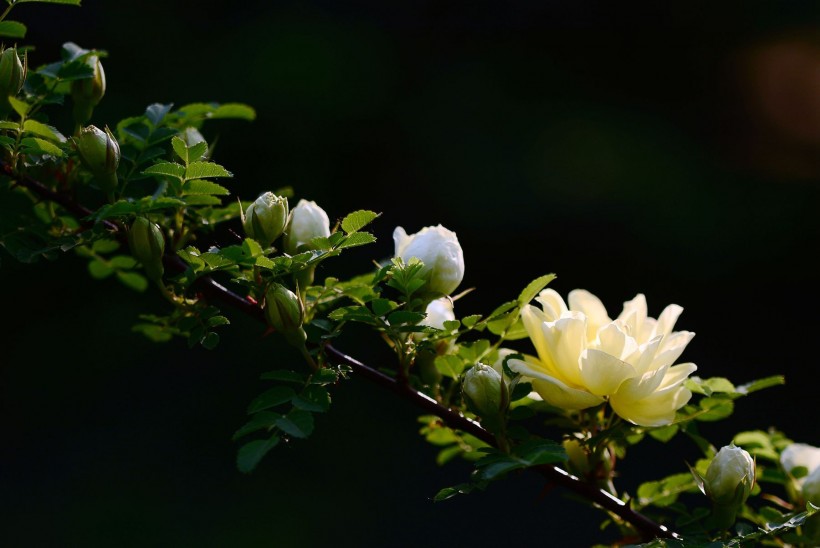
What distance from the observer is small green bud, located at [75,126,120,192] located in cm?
48

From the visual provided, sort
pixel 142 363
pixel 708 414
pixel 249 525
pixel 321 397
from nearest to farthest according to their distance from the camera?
pixel 321 397
pixel 708 414
pixel 249 525
pixel 142 363

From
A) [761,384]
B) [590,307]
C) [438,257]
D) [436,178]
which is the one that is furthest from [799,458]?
[436,178]

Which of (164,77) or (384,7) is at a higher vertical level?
(384,7)

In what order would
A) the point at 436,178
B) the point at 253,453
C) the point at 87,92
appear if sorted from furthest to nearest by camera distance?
the point at 436,178 → the point at 87,92 → the point at 253,453

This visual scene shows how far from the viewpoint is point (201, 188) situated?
1.60ft

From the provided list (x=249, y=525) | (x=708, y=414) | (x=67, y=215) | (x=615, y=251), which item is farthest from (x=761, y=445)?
(x=615, y=251)

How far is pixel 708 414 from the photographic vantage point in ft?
1.84

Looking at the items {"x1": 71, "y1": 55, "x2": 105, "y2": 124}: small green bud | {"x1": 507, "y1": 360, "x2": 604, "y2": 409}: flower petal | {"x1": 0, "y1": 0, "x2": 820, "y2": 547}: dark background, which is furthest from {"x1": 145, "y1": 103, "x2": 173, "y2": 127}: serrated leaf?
{"x1": 0, "y1": 0, "x2": 820, "y2": 547}: dark background

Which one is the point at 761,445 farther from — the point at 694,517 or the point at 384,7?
the point at 384,7

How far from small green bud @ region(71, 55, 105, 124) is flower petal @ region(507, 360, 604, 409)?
290 millimetres

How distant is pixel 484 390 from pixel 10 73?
30 centimetres

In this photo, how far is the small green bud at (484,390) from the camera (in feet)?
1.50

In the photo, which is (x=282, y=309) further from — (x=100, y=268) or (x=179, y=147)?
(x=100, y=268)

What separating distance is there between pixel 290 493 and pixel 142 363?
1.57ft
